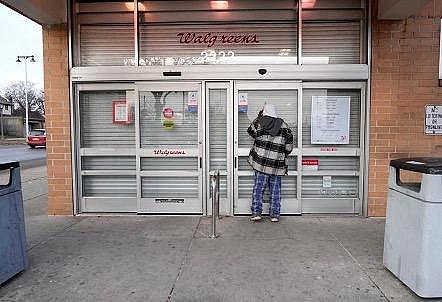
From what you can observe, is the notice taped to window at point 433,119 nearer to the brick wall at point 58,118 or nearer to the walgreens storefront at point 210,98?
the walgreens storefront at point 210,98

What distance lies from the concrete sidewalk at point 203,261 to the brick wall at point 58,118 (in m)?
0.46

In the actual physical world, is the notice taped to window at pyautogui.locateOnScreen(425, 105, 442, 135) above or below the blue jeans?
above

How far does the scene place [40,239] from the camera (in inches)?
204

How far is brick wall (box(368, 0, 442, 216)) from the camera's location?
598 cm

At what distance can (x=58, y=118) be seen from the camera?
6270mm

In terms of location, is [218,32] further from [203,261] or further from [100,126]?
[203,261]

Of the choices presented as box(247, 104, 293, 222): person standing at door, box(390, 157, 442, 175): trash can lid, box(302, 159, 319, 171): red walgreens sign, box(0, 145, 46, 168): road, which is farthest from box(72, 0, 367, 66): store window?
box(0, 145, 46, 168): road

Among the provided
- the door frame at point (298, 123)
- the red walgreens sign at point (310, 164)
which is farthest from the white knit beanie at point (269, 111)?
the red walgreens sign at point (310, 164)

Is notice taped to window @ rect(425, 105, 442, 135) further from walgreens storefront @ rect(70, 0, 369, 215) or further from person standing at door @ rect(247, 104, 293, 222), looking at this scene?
person standing at door @ rect(247, 104, 293, 222)

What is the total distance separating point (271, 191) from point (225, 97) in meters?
1.66

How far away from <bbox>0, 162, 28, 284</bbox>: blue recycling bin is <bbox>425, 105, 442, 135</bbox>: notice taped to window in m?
5.71

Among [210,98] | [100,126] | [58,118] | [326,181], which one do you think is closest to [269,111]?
[210,98]

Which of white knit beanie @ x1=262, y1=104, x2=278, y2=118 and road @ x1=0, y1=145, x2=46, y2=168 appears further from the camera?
road @ x1=0, y1=145, x2=46, y2=168

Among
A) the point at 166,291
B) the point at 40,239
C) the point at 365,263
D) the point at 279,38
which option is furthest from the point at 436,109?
the point at 40,239
